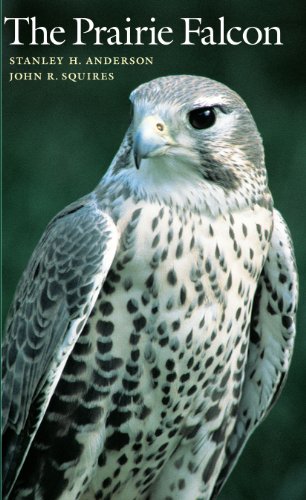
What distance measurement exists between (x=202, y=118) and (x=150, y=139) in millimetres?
172

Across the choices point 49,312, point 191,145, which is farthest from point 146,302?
point 191,145

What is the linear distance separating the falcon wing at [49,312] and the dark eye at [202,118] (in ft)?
0.98

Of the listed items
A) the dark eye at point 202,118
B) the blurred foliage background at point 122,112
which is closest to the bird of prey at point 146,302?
the dark eye at point 202,118

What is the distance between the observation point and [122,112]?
2551 millimetres

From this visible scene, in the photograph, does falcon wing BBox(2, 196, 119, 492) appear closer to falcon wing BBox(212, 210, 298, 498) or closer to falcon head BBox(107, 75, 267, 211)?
falcon head BBox(107, 75, 267, 211)

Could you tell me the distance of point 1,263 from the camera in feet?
Answer: 8.47

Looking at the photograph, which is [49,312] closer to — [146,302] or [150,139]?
[146,302]

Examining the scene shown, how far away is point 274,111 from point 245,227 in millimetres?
500

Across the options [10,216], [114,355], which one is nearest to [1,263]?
[10,216]

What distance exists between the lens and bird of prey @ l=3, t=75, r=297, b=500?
7.04 feet

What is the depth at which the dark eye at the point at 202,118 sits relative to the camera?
2.10 meters

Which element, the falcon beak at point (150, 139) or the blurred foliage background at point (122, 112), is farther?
the blurred foliage background at point (122, 112)

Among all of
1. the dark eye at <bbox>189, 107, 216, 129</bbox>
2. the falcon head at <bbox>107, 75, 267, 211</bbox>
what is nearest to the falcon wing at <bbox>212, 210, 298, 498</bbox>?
the falcon head at <bbox>107, 75, 267, 211</bbox>

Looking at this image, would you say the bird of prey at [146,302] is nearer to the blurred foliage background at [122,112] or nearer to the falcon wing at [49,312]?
the falcon wing at [49,312]
